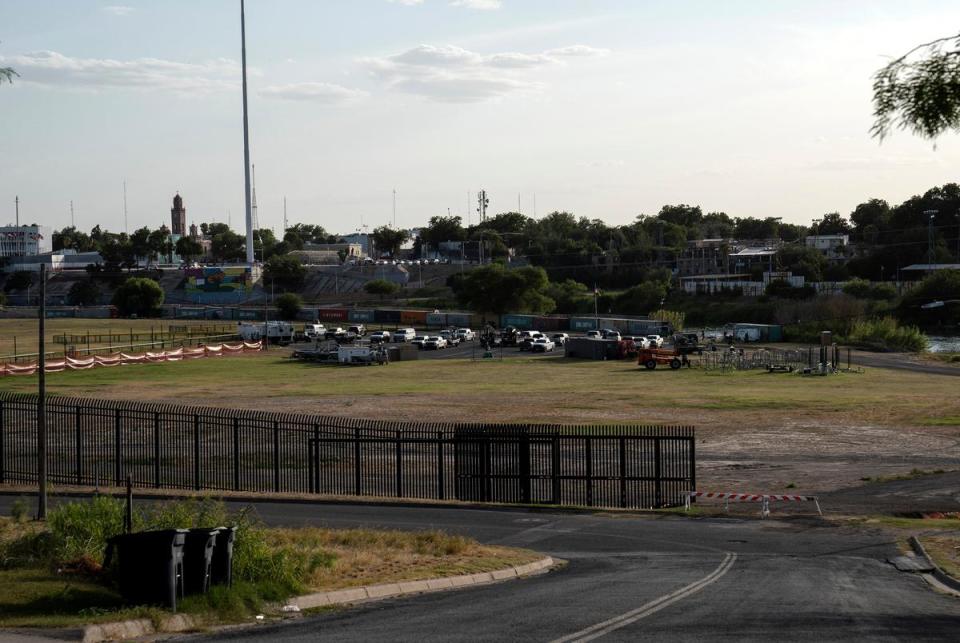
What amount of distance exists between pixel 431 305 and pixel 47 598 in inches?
6261

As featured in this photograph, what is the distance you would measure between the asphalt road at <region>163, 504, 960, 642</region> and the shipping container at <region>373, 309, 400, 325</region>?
121347 millimetres

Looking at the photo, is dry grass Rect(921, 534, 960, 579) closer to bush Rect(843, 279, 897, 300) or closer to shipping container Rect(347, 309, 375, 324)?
bush Rect(843, 279, 897, 300)

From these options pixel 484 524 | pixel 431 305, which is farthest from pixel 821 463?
pixel 431 305

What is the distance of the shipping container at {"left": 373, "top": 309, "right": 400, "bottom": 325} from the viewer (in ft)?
491

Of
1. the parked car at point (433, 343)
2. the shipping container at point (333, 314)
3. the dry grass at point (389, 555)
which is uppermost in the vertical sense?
the dry grass at point (389, 555)

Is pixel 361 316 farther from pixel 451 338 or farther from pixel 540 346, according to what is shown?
pixel 540 346

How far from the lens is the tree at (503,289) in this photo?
436 feet

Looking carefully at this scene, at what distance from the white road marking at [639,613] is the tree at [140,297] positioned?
492 feet

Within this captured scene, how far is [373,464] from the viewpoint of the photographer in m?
37.0

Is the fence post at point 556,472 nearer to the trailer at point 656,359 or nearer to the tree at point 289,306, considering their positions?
the trailer at point 656,359

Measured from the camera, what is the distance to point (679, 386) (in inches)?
2761

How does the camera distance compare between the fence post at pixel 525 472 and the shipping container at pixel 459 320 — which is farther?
the shipping container at pixel 459 320

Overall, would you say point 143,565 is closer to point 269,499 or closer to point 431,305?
point 269,499

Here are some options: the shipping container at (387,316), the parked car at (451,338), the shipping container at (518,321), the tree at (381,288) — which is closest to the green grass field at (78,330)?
the shipping container at (387,316)
